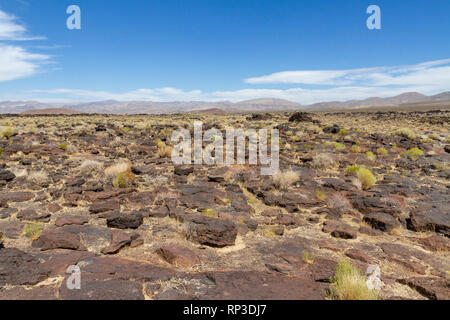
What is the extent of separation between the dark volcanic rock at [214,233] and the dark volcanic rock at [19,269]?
8.92ft

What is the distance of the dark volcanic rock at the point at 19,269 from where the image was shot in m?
4.20

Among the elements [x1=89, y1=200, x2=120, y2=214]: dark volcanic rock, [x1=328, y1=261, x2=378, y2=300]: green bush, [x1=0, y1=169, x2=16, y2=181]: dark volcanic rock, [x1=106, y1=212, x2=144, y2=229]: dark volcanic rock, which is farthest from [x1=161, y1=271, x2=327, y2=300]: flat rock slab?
[x1=0, y1=169, x2=16, y2=181]: dark volcanic rock

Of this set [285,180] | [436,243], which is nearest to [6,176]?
[285,180]

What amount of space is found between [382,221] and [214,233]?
4.34m

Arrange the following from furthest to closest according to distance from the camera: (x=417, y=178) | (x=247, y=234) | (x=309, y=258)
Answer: (x=417, y=178)
(x=247, y=234)
(x=309, y=258)

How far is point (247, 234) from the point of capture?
6.55 meters

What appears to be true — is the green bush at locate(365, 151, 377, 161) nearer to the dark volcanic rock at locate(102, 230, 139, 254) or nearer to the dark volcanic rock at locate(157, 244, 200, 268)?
the dark volcanic rock at locate(157, 244, 200, 268)

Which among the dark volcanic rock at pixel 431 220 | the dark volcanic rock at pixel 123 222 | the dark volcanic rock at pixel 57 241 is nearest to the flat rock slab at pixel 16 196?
the dark volcanic rock at pixel 57 241

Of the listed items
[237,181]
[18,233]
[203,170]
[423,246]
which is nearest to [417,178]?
[423,246]

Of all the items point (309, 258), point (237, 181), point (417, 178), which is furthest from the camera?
point (417, 178)

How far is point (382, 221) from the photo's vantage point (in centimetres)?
707

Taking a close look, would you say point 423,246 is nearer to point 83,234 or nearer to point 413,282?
point 413,282

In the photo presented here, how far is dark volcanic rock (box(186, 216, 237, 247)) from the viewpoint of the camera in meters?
5.84
